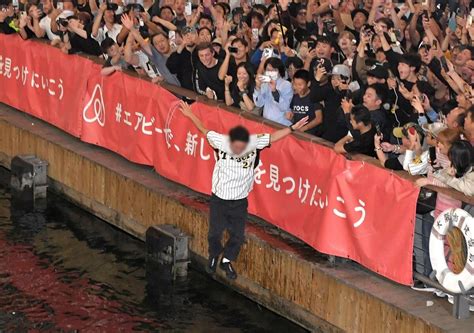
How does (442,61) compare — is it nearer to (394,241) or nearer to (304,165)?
(304,165)

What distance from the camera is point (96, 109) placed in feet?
A: 57.0

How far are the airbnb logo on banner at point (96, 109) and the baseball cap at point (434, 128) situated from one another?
5.99 metres

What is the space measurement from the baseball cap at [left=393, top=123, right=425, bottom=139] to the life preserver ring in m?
1.05

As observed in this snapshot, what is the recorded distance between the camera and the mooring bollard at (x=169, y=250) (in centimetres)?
1478

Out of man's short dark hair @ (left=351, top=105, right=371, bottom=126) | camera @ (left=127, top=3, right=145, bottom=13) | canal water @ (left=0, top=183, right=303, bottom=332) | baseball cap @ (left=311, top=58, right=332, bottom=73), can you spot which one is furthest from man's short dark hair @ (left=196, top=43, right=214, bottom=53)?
camera @ (left=127, top=3, right=145, bottom=13)

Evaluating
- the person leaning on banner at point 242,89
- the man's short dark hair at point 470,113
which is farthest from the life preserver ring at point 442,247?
the person leaning on banner at point 242,89

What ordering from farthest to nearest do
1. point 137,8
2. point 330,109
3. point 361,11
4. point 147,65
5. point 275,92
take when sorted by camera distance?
point 137,8
point 361,11
point 147,65
point 275,92
point 330,109

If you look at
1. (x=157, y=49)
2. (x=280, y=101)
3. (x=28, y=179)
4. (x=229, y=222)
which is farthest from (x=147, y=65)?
(x=229, y=222)

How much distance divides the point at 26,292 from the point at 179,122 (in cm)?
285

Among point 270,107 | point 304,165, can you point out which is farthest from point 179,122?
point 304,165

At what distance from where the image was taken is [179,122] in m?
15.5

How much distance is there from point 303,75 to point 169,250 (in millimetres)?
2631

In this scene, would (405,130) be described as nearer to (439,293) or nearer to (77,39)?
(439,293)

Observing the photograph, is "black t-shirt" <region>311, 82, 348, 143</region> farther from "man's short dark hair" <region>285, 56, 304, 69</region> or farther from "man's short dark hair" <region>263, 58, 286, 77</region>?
"man's short dark hair" <region>285, 56, 304, 69</region>
